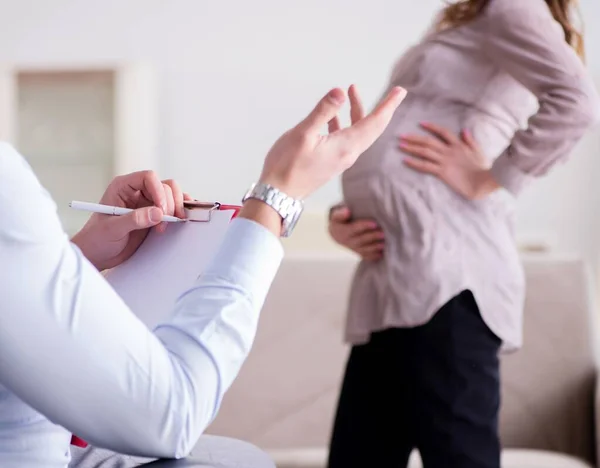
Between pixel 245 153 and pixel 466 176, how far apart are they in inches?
108

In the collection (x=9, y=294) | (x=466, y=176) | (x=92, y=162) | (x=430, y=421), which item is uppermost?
(x=9, y=294)

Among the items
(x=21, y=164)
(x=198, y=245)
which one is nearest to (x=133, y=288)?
(x=198, y=245)

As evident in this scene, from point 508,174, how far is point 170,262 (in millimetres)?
681

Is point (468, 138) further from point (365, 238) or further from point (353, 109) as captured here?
A: point (353, 109)

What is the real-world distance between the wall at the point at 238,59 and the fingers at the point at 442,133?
260cm

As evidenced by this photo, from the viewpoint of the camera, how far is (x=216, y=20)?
3.97 meters

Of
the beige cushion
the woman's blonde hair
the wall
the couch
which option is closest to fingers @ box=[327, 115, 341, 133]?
the woman's blonde hair

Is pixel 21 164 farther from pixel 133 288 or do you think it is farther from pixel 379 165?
pixel 379 165

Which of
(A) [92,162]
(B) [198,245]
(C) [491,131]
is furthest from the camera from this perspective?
(A) [92,162]

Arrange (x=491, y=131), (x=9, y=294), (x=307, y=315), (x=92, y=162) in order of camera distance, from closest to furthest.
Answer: (x=9, y=294) < (x=491, y=131) < (x=307, y=315) < (x=92, y=162)

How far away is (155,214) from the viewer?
0.77 m

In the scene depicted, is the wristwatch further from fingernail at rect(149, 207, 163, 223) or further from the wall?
the wall

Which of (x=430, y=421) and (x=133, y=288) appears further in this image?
(x=430, y=421)

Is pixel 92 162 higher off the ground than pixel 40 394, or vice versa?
pixel 40 394
